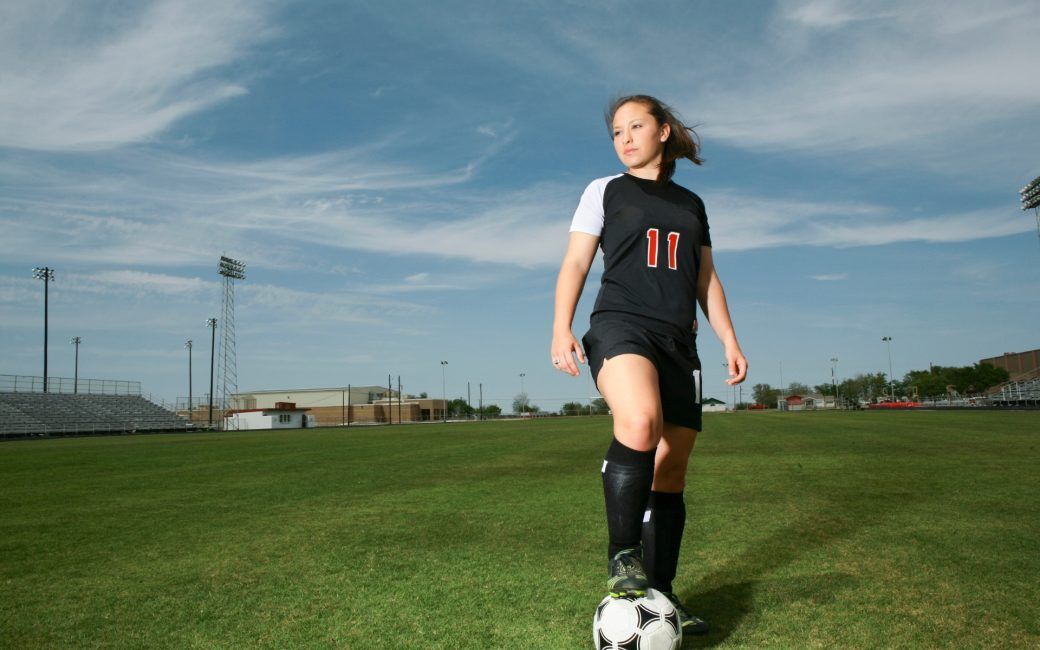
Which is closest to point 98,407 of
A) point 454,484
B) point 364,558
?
point 454,484

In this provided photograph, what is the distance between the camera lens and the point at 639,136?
3312 mm

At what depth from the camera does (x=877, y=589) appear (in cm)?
339

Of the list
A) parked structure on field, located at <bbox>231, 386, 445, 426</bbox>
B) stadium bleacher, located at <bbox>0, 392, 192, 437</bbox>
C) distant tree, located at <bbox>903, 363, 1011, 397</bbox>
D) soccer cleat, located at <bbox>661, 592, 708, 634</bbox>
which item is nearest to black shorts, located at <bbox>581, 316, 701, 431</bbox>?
soccer cleat, located at <bbox>661, 592, 708, 634</bbox>

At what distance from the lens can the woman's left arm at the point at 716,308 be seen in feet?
11.0

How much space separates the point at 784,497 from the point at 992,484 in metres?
2.50

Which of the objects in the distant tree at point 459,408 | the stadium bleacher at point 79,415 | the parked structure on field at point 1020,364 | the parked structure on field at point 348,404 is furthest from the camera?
the distant tree at point 459,408

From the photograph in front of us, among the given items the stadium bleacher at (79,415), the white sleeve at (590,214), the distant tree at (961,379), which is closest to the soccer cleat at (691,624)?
the white sleeve at (590,214)

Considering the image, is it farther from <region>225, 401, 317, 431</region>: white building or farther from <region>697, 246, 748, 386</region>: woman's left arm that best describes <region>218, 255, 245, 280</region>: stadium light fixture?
<region>697, 246, 748, 386</region>: woman's left arm

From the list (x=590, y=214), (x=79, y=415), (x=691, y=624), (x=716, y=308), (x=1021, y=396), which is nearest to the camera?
(x=691, y=624)

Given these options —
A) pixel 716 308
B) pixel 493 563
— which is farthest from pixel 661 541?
pixel 493 563

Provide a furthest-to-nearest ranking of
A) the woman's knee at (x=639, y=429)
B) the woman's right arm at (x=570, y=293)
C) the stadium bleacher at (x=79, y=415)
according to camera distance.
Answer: the stadium bleacher at (x=79, y=415) → the woman's right arm at (x=570, y=293) → the woman's knee at (x=639, y=429)

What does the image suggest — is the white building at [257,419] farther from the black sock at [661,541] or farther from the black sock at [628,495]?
the black sock at [628,495]

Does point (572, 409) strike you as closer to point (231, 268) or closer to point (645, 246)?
point (231, 268)

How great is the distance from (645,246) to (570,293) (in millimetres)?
375
